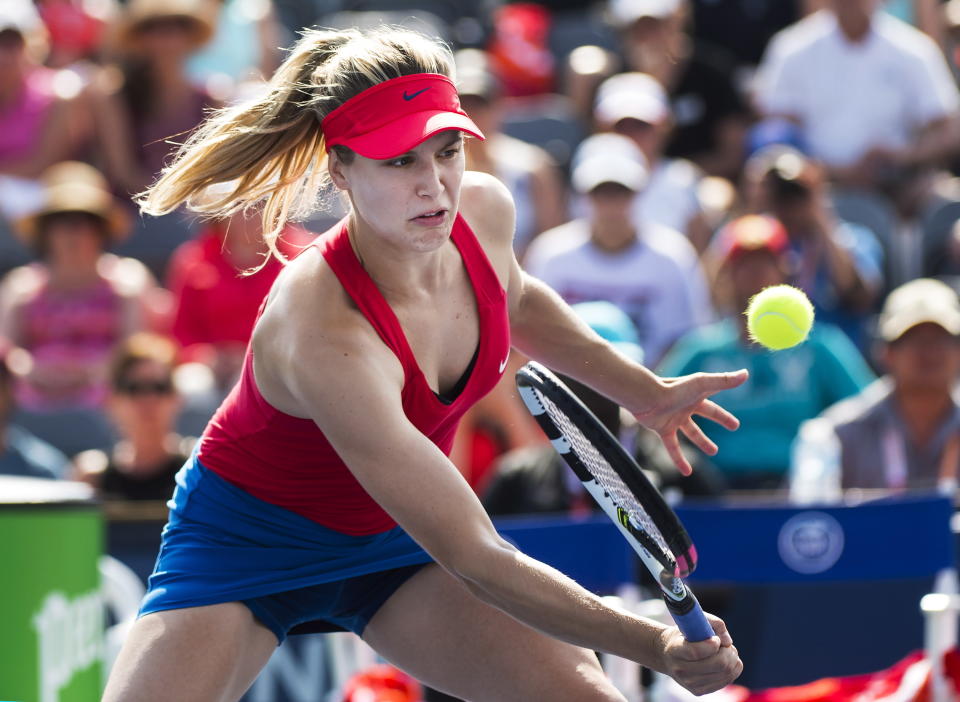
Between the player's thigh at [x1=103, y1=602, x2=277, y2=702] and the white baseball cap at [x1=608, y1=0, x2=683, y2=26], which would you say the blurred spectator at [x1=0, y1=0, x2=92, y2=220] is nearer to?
the white baseball cap at [x1=608, y1=0, x2=683, y2=26]

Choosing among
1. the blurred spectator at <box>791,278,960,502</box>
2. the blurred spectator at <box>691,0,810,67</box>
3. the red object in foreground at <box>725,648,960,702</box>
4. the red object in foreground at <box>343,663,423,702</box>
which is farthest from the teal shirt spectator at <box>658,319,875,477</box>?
the blurred spectator at <box>691,0,810,67</box>

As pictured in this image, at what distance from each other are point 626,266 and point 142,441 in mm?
2369

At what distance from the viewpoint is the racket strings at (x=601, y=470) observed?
2748 millimetres

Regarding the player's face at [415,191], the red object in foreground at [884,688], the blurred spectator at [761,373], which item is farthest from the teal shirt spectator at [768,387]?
the player's face at [415,191]

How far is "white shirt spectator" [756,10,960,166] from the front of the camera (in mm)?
7891

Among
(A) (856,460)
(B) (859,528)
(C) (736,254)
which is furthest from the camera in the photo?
(C) (736,254)

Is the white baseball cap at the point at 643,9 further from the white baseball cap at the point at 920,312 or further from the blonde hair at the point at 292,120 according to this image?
the blonde hair at the point at 292,120

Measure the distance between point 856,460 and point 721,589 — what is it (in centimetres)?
84

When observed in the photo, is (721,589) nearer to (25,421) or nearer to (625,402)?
(625,402)

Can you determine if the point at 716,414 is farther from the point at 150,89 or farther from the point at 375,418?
the point at 150,89

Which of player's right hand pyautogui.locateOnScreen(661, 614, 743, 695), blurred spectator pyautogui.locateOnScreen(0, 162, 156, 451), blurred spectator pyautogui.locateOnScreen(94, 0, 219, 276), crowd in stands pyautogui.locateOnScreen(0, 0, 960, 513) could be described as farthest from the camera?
blurred spectator pyautogui.locateOnScreen(94, 0, 219, 276)

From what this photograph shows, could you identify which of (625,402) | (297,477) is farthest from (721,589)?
(297,477)

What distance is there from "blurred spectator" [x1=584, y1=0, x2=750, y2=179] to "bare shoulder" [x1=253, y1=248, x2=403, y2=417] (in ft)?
19.7

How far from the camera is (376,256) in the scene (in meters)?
2.97
